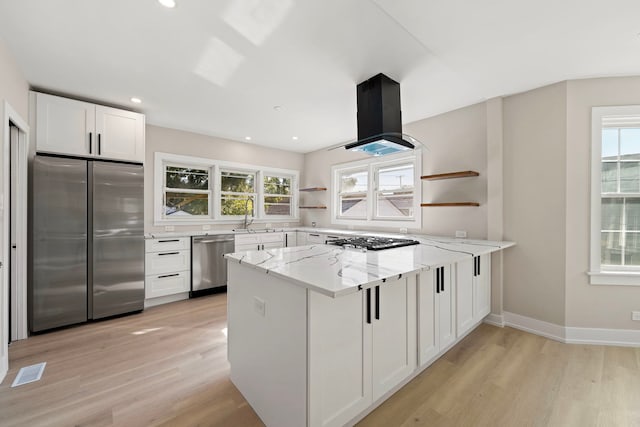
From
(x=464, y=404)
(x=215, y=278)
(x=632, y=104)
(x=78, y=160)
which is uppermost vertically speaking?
(x=632, y=104)

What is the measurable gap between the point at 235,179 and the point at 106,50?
2797 millimetres

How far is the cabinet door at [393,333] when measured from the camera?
159 cm

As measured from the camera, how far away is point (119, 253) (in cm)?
316

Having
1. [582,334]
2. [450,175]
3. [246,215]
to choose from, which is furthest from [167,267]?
[582,334]

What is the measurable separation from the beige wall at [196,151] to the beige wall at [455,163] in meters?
2.62

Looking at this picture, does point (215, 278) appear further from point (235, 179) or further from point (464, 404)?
point (464, 404)

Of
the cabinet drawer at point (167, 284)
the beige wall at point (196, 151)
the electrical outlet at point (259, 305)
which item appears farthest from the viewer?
the beige wall at point (196, 151)

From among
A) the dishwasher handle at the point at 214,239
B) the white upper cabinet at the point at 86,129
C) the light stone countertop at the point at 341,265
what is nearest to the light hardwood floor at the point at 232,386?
the light stone countertop at the point at 341,265

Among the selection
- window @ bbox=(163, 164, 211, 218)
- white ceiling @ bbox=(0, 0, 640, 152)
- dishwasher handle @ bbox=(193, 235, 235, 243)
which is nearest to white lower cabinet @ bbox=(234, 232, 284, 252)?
dishwasher handle @ bbox=(193, 235, 235, 243)

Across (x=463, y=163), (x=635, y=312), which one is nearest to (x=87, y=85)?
(x=463, y=163)

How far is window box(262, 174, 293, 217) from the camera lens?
5.32 metres

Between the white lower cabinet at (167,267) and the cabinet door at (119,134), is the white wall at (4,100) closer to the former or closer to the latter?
the cabinet door at (119,134)

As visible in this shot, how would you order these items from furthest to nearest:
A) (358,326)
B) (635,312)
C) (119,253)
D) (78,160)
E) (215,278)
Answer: (215,278), (119,253), (78,160), (635,312), (358,326)

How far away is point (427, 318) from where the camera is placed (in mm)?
1963
